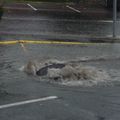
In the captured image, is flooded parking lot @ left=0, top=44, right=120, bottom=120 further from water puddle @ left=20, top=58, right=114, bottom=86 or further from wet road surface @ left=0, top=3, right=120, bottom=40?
wet road surface @ left=0, top=3, right=120, bottom=40

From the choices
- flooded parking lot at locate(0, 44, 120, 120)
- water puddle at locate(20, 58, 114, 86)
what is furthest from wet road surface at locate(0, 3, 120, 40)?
water puddle at locate(20, 58, 114, 86)

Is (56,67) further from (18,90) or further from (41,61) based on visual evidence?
(18,90)

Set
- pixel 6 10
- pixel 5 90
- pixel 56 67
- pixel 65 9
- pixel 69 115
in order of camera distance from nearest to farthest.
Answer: pixel 69 115, pixel 5 90, pixel 56 67, pixel 6 10, pixel 65 9

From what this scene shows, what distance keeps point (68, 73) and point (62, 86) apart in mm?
657

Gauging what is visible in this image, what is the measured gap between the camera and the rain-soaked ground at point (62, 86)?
26.8 feet

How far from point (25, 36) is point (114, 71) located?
5.61 m

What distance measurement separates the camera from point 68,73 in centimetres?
1058

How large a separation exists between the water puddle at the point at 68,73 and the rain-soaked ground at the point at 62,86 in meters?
0.02

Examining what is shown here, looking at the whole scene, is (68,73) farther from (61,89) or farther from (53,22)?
(53,22)

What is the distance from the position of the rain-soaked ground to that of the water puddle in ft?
0.07

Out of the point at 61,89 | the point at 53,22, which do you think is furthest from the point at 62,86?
the point at 53,22

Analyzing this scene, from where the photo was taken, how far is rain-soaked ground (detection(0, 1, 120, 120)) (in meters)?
8.18

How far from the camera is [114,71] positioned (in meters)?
11.6

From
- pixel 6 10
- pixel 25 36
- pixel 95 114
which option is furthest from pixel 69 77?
pixel 6 10
